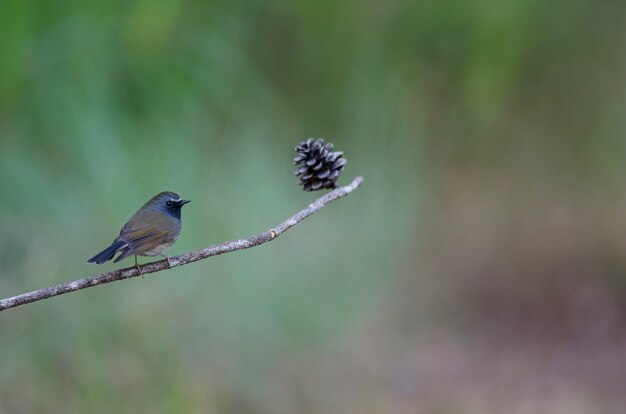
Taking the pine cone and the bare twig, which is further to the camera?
the pine cone

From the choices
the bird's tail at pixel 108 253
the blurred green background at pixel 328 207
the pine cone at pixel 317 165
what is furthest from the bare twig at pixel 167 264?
the blurred green background at pixel 328 207

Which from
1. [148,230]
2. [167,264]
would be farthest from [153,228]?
[167,264]

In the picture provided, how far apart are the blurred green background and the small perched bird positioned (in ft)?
1.74

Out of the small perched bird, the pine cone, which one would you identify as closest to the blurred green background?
the small perched bird

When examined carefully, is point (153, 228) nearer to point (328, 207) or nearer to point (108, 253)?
point (108, 253)

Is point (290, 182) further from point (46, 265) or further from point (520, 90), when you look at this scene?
point (520, 90)

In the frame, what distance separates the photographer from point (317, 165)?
27.3 inches

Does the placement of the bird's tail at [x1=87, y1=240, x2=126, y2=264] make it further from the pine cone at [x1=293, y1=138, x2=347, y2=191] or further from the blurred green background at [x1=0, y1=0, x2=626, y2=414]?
the blurred green background at [x1=0, y1=0, x2=626, y2=414]

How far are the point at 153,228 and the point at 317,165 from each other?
0.92 feet

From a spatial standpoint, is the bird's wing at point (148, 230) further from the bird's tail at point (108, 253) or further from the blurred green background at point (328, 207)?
the blurred green background at point (328, 207)

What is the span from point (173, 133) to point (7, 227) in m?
0.33

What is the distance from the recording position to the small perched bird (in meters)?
0.90

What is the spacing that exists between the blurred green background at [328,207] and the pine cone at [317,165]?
81 centimetres

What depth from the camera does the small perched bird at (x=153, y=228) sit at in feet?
2.95
